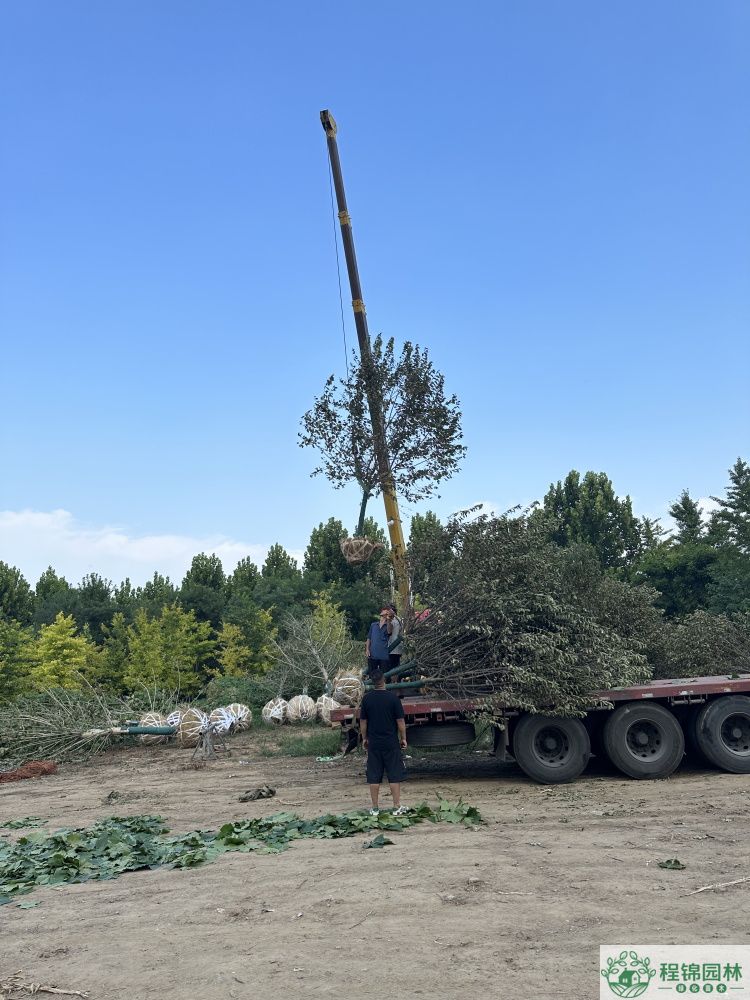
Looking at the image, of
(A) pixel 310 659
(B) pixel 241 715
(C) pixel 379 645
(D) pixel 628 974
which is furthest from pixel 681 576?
(D) pixel 628 974

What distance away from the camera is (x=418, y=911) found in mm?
5355

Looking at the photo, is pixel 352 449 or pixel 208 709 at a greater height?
pixel 352 449

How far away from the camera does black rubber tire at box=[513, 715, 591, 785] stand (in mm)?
10562

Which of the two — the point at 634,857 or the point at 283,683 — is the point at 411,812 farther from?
the point at 283,683

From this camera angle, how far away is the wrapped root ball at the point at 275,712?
18703 millimetres

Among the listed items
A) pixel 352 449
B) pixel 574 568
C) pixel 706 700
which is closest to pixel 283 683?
pixel 352 449

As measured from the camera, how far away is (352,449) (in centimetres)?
1491

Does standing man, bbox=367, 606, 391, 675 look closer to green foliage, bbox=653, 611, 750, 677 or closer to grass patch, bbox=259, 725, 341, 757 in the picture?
grass patch, bbox=259, 725, 341, 757

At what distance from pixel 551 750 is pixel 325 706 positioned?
8.75 m

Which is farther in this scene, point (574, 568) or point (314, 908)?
point (574, 568)

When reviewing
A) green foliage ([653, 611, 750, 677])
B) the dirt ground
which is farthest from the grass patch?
green foliage ([653, 611, 750, 677])

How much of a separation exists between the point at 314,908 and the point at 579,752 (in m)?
6.01

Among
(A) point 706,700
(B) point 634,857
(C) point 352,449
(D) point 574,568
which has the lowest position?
(B) point 634,857

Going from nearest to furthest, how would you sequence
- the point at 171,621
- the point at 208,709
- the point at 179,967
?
the point at 179,967, the point at 208,709, the point at 171,621
